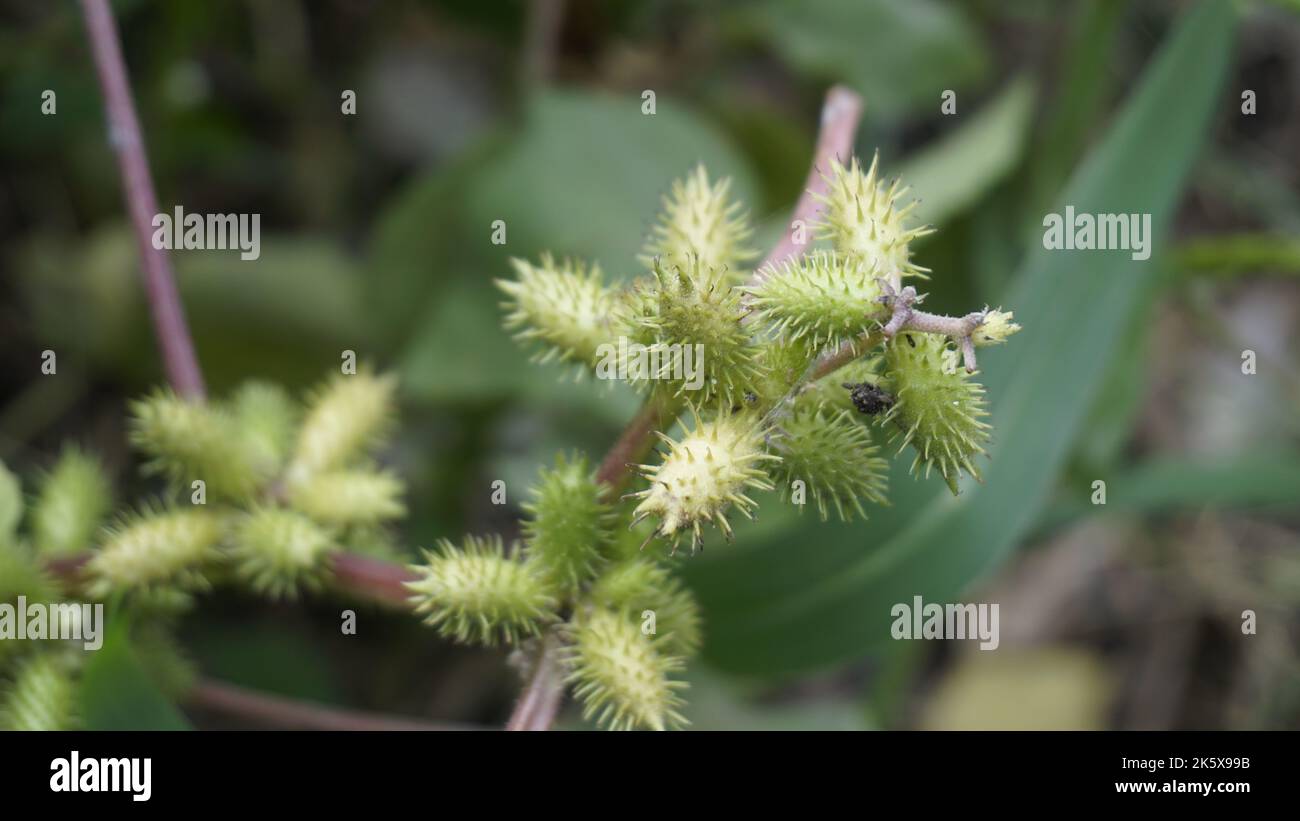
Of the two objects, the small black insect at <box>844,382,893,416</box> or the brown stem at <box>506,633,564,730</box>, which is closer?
the small black insect at <box>844,382,893,416</box>

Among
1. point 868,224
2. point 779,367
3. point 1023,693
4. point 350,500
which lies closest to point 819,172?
point 868,224

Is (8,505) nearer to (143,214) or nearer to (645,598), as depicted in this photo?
(143,214)

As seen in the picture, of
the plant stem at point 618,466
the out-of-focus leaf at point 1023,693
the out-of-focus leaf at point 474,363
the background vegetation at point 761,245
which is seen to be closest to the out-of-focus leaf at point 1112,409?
the background vegetation at point 761,245

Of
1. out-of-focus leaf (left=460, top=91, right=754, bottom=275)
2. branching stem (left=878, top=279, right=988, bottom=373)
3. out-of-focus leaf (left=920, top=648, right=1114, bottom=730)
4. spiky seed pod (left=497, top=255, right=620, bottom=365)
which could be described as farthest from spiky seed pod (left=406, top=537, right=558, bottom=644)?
out-of-focus leaf (left=920, top=648, right=1114, bottom=730)

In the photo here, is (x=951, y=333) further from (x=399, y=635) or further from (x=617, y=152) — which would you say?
(x=399, y=635)

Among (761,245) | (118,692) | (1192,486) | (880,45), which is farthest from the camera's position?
(880,45)

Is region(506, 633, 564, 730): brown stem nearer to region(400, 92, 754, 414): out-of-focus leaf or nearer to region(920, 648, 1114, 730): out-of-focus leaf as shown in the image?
region(400, 92, 754, 414): out-of-focus leaf

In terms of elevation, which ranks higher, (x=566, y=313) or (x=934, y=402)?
(x=566, y=313)
